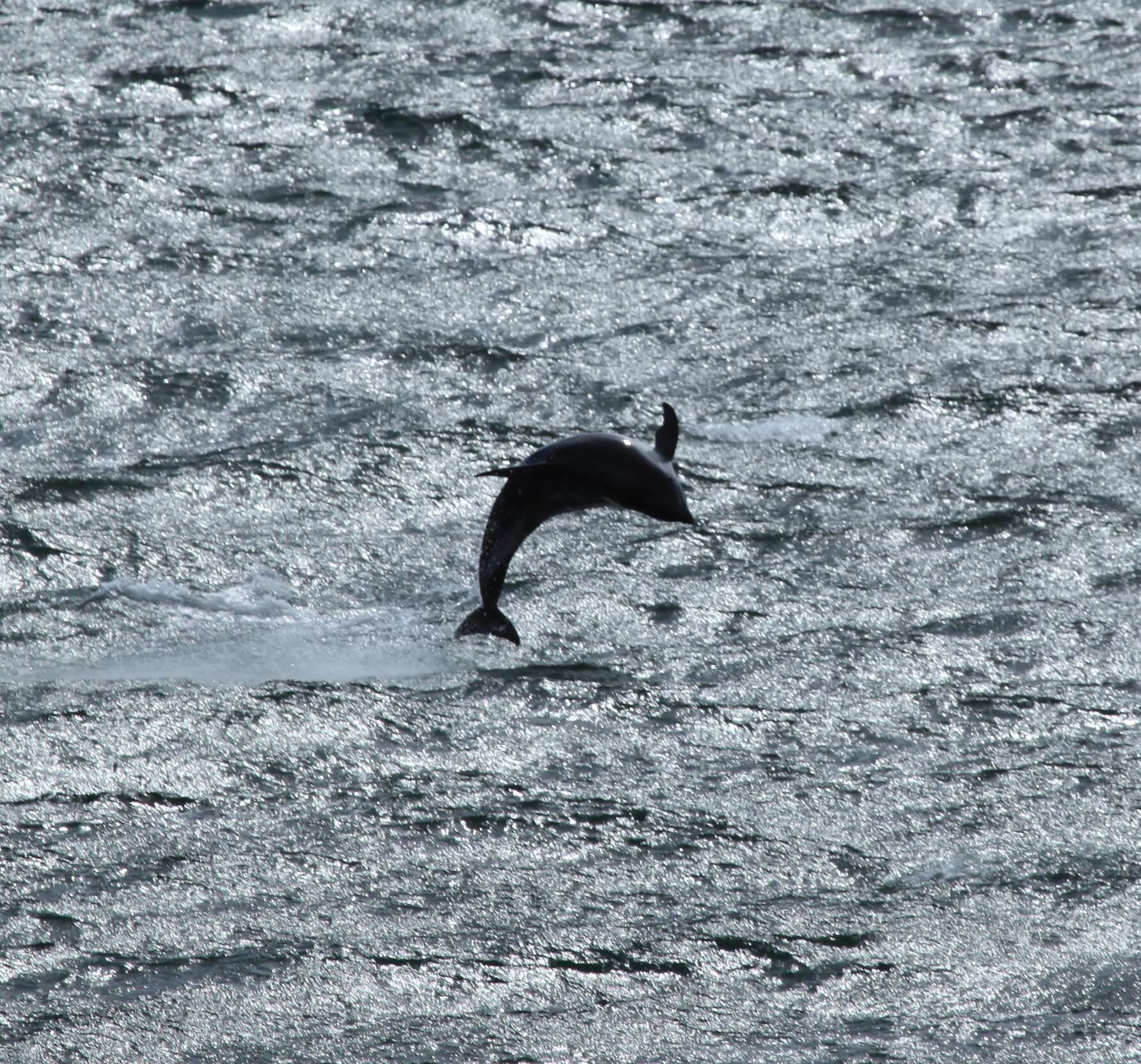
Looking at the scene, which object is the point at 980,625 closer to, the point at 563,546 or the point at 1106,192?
the point at 563,546

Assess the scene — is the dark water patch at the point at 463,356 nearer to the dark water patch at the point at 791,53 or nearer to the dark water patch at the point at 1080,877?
the dark water patch at the point at 1080,877

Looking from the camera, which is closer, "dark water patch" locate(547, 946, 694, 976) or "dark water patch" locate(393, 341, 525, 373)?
"dark water patch" locate(547, 946, 694, 976)

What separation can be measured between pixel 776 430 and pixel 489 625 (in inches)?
116

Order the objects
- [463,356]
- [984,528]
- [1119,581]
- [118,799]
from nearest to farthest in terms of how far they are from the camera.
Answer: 1. [118,799]
2. [1119,581]
3. [984,528]
4. [463,356]

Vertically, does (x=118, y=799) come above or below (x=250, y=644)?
below

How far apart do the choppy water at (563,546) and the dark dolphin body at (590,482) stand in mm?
802

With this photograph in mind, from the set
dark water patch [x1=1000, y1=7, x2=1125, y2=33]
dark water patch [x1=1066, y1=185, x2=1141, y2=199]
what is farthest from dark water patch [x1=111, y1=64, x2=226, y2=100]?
dark water patch [x1=1000, y1=7, x2=1125, y2=33]

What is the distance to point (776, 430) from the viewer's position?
988 centimetres

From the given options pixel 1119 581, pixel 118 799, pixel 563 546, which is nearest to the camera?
pixel 118 799

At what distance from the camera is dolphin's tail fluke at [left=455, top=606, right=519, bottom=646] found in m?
7.35

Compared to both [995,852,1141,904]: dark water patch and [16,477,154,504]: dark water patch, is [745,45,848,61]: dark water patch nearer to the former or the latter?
[16,477,154,504]: dark water patch

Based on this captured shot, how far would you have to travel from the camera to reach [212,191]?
12.1m

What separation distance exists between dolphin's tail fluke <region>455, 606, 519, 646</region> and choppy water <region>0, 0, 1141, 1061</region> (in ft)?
1.47

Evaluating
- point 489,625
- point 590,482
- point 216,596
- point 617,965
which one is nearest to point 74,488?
point 216,596
